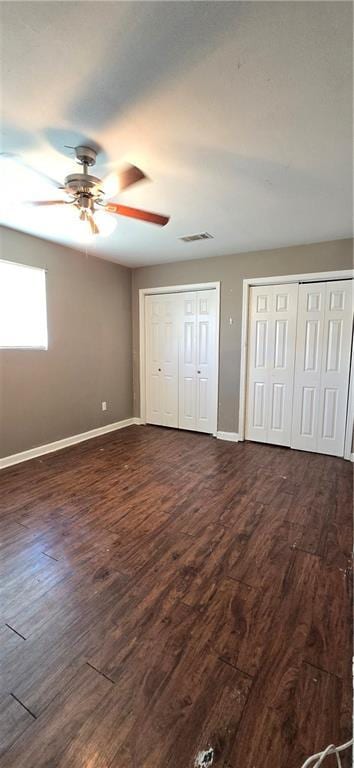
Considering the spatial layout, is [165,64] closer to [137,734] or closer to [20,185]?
[20,185]

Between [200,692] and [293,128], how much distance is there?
267cm

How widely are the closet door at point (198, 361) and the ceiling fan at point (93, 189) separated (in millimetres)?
2359

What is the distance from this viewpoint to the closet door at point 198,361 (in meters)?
4.45

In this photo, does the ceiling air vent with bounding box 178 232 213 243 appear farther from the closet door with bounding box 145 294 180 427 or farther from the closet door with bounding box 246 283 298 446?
the closet door with bounding box 145 294 180 427

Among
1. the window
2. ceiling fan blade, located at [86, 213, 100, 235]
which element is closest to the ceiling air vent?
ceiling fan blade, located at [86, 213, 100, 235]

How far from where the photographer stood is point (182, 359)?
4.74m

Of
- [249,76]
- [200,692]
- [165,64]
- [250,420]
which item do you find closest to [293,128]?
[249,76]

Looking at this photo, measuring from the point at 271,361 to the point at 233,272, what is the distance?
1.27 meters

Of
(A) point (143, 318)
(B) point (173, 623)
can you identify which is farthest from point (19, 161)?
(A) point (143, 318)

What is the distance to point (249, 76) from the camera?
1.37 metres

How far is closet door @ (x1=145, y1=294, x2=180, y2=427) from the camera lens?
4.77 m

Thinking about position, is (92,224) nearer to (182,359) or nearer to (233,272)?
(233,272)

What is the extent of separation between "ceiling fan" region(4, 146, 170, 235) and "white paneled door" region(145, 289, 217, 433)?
2.40 metres

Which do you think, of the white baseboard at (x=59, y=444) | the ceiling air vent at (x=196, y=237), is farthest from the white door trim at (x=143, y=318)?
the ceiling air vent at (x=196, y=237)
